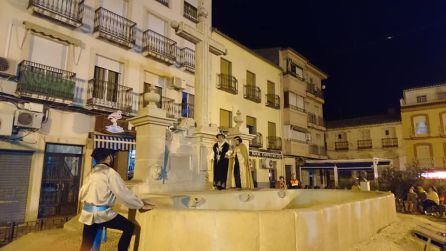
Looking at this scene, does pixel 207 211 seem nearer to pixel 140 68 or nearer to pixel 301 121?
pixel 140 68

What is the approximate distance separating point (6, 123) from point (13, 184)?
256 cm

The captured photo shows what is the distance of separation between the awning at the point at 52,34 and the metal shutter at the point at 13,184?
17.3 ft

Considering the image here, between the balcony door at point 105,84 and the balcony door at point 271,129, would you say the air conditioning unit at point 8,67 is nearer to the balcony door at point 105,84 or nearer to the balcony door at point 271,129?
the balcony door at point 105,84

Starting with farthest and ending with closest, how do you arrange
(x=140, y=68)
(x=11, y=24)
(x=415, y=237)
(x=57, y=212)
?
(x=140, y=68) < (x=57, y=212) < (x=11, y=24) < (x=415, y=237)

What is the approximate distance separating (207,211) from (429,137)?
131ft

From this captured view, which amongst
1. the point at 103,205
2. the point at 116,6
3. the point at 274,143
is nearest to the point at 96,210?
the point at 103,205

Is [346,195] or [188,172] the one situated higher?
[188,172]

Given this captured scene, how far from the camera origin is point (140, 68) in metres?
18.0

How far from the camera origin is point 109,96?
1628 centimetres

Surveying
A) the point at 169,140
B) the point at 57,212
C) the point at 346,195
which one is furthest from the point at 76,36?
the point at 346,195

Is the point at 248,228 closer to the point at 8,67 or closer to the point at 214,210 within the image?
the point at 214,210

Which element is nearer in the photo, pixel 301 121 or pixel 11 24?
pixel 11 24

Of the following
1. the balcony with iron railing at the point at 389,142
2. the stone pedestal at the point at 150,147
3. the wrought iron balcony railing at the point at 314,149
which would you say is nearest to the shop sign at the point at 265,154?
the wrought iron balcony railing at the point at 314,149

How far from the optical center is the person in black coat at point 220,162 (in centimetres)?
857
